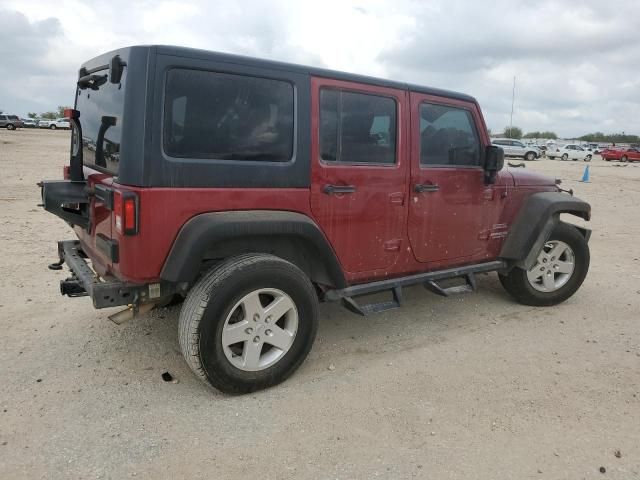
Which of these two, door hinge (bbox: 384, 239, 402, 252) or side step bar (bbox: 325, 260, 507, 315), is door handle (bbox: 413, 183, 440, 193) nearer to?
door hinge (bbox: 384, 239, 402, 252)

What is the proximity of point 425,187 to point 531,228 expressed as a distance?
1.31 metres

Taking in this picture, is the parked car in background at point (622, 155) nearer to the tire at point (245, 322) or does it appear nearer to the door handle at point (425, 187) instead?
the door handle at point (425, 187)

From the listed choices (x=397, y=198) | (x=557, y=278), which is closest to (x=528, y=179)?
(x=557, y=278)

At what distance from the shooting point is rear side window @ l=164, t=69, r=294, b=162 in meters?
2.80

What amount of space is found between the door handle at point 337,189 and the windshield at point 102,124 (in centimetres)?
130

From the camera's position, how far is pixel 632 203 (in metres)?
13.2

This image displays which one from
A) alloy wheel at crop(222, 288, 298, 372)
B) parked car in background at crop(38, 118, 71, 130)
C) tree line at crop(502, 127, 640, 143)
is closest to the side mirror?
alloy wheel at crop(222, 288, 298, 372)

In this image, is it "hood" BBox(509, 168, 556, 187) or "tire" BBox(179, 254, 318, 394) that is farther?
"hood" BBox(509, 168, 556, 187)

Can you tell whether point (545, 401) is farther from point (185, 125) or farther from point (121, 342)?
point (121, 342)

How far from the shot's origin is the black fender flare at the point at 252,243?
9.19ft

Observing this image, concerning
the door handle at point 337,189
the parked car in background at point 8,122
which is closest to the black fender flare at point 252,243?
the door handle at point 337,189

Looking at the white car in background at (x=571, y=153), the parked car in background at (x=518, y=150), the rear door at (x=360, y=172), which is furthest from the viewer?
the white car in background at (x=571, y=153)

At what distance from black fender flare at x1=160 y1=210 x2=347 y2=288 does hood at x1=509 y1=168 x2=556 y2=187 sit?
2.12 meters

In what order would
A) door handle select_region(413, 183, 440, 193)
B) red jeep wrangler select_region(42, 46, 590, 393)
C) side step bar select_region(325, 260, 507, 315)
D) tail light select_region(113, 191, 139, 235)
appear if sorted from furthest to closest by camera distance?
1. door handle select_region(413, 183, 440, 193)
2. side step bar select_region(325, 260, 507, 315)
3. red jeep wrangler select_region(42, 46, 590, 393)
4. tail light select_region(113, 191, 139, 235)
